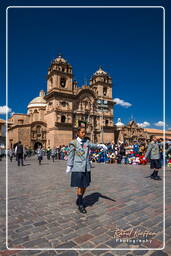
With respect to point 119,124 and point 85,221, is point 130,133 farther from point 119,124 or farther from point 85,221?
point 85,221

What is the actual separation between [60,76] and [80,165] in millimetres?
38322

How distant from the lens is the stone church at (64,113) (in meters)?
Answer: 38.4

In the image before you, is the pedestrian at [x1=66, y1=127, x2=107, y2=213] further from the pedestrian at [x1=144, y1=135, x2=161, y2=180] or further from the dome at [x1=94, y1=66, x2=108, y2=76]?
the dome at [x1=94, y1=66, x2=108, y2=76]

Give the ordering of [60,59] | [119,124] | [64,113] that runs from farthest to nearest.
Result: [119,124], [60,59], [64,113]

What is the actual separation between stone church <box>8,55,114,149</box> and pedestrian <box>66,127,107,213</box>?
101 ft

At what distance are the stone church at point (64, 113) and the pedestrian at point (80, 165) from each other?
101 ft

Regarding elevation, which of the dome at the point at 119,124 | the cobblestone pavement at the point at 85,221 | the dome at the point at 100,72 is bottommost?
the cobblestone pavement at the point at 85,221

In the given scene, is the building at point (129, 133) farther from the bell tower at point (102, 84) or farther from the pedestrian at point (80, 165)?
the pedestrian at point (80, 165)

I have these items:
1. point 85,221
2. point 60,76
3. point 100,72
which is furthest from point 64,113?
point 85,221

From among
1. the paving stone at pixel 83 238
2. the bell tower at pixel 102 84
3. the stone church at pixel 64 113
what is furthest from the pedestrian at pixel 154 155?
the bell tower at pixel 102 84

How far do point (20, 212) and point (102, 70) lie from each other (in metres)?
49.3

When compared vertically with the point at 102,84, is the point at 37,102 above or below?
below

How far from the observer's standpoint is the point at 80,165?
4.17 metres

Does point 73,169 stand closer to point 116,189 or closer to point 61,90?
point 116,189
